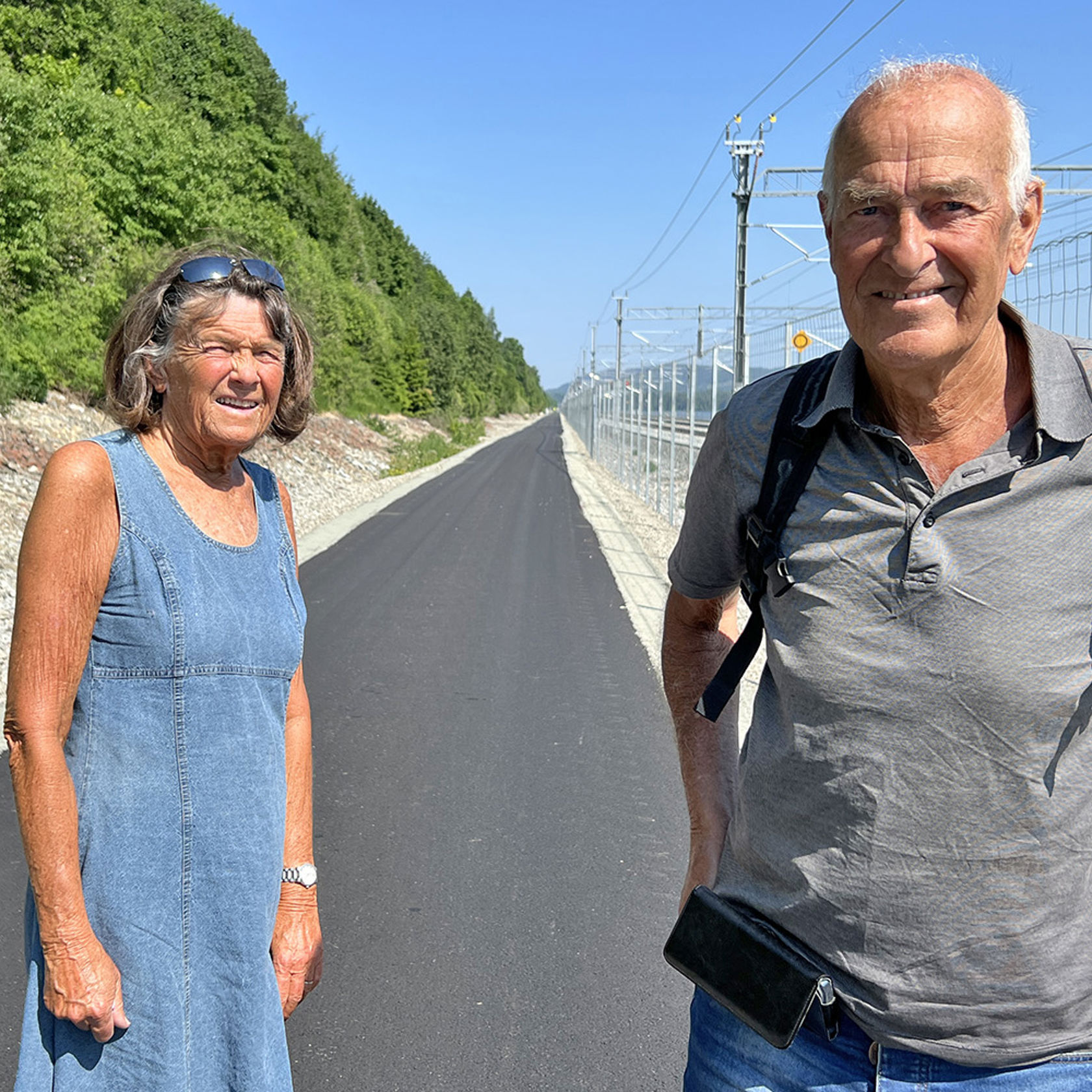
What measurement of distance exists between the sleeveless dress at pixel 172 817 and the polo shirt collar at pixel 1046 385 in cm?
114

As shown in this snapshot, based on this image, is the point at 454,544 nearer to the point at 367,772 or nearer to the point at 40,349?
the point at 40,349

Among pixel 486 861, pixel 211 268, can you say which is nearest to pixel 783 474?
pixel 211 268

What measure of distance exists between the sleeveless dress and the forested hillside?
0.92 metres

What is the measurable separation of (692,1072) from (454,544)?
15.7 metres

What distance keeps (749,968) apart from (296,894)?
1062mm

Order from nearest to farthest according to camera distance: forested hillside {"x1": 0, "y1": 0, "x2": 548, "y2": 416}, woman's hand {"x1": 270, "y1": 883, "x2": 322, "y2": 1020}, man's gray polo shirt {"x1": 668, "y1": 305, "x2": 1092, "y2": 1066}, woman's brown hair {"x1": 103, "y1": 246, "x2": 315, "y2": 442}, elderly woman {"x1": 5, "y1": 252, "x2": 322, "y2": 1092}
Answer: man's gray polo shirt {"x1": 668, "y1": 305, "x2": 1092, "y2": 1066} < elderly woman {"x1": 5, "y1": 252, "x2": 322, "y2": 1092} < woman's brown hair {"x1": 103, "y1": 246, "x2": 315, "y2": 442} < woman's hand {"x1": 270, "y1": 883, "x2": 322, "y2": 1020} < forested hillside {"x1": 0, "y1": 0, "x2": 548, "y2": 416}

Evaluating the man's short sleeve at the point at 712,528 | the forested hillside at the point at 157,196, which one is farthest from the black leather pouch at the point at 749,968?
the forested hillside at the point at 157,196

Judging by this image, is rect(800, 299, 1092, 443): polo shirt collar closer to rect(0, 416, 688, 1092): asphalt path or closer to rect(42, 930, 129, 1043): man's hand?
rect(42, 930, 129, 1043): man's hand

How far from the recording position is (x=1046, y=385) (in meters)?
1.74

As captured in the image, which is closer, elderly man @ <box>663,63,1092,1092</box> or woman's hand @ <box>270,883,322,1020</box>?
elderly man @ <box>663,63,1092,1092</box>

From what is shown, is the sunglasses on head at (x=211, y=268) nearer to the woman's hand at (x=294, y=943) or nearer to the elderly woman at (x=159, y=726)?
the elderly woman at (x=159, y=726)

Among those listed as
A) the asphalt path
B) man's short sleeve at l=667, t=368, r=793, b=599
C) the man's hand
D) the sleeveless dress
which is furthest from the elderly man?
the asphalt path

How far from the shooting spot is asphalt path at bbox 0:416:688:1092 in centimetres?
378

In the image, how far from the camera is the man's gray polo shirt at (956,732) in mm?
1677
